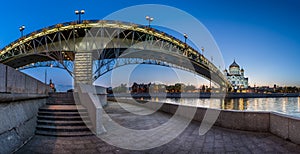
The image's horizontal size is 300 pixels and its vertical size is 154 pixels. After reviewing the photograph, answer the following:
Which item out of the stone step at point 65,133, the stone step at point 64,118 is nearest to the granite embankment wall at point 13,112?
the stone step at point 65,133

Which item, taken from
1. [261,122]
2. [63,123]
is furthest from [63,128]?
[261,122]

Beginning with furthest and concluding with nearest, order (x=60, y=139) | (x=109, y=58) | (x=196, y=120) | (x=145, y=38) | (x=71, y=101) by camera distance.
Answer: (x=109, y=58), (x=145, y=38), (x=71, y=101), (x=196, y=120), (x=60, y=139)

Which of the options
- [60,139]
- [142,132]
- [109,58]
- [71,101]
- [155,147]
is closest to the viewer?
[155,147]

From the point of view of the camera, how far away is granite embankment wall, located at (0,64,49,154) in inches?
219

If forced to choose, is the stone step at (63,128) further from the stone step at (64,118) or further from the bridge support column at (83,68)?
the bridge support column at (83,68)

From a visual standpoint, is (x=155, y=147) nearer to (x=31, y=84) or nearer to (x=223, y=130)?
(x=223, y=130)

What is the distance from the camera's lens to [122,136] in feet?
25.0

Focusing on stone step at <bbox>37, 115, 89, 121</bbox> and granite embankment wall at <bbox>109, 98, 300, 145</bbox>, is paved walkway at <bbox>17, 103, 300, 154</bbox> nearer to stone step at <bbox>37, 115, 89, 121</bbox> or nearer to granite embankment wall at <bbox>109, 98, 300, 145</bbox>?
granite embankment wall at <bbox>109, 98, 300, 145</bbox>

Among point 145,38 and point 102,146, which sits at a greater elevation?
point 145,38

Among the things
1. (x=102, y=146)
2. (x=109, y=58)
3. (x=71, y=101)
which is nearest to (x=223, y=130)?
(x=102, y=146)

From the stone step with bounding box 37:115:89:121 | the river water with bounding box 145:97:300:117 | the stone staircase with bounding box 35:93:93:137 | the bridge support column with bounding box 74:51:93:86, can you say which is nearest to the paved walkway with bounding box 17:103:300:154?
the stone staircase with bounding box 35:93:93:137

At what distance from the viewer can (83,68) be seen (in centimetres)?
3109

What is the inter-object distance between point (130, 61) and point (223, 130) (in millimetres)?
44409

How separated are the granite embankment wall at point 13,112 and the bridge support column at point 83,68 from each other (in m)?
23.9
